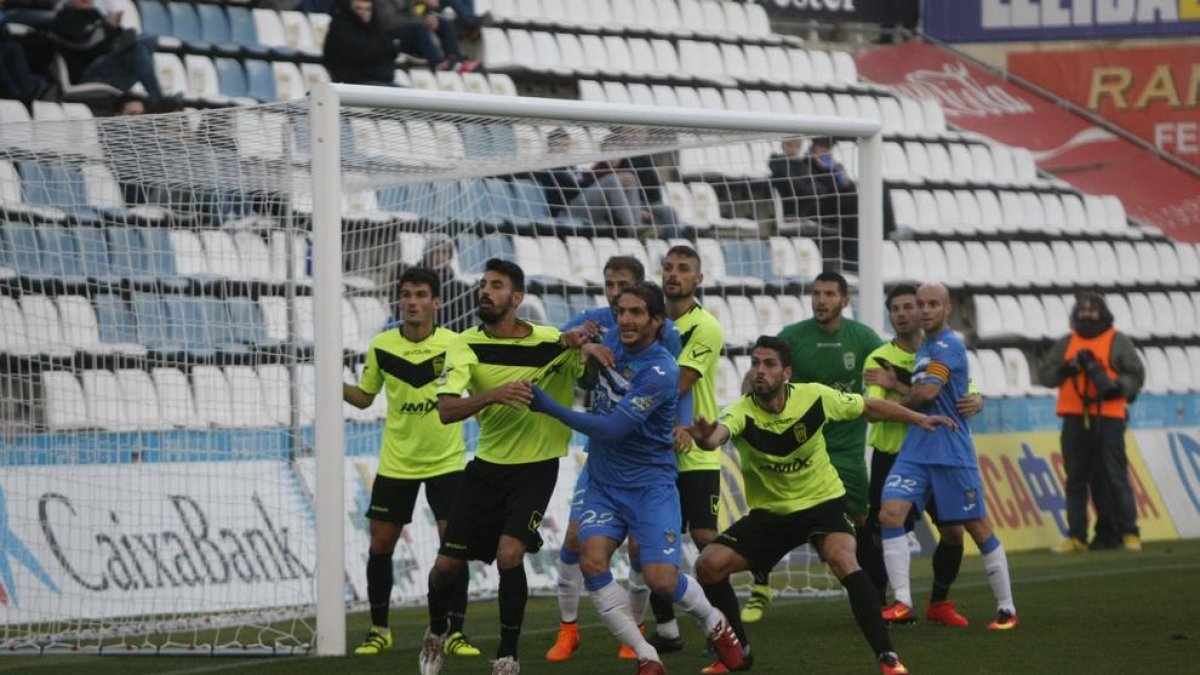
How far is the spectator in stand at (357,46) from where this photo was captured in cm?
1666

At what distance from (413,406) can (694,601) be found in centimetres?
240

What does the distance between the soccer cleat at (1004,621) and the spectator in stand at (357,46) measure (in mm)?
8010

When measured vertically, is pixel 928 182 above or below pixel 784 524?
above

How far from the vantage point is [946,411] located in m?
11.1

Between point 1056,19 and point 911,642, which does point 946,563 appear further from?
point 1056,19

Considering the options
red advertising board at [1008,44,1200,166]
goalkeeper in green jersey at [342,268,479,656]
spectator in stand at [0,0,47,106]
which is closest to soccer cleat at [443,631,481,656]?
goalkeeper in green jersey at [342,268,479,656]

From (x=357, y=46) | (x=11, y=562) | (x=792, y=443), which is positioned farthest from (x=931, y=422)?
(x=357, y=46)

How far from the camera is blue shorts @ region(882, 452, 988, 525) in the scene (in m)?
11.0

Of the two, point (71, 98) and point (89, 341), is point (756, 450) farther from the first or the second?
point (71, 98)

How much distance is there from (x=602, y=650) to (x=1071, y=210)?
14.1 m

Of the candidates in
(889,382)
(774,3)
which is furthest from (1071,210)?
(889,382)

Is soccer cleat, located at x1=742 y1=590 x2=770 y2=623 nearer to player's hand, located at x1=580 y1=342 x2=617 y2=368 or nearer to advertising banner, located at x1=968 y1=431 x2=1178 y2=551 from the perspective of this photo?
player's hand, located at x1=580 y1=342 x2=617 y2=368

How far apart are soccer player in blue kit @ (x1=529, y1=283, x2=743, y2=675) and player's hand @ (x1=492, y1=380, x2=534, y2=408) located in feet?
0.28

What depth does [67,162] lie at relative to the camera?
37.8ft
